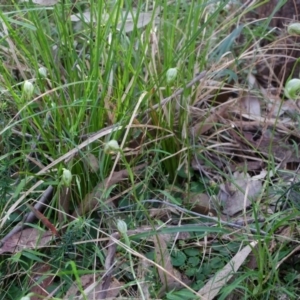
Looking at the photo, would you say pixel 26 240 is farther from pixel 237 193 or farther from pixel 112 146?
pixel 237 193

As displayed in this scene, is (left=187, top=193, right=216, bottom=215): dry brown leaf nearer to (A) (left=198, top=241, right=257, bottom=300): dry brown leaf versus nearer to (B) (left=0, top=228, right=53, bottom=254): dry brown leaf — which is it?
(A) (left=198, top=241, right=257, bottom=300): dry brown leaf

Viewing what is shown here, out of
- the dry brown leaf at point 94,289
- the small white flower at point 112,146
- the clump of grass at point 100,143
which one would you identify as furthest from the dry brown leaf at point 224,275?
the small white flower at point 112,146

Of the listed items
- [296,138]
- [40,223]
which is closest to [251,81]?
[296,138]

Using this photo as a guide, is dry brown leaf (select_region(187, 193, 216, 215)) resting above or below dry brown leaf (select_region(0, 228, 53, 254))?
below

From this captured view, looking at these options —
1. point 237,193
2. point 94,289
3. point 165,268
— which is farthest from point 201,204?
point 94,289

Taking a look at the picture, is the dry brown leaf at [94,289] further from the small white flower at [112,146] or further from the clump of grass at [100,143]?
the small white flower at [112,146]

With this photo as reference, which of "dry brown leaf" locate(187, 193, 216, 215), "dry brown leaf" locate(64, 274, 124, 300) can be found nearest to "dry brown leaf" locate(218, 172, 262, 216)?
"dry brown leaf" locate(187, 193, 216, 215)
